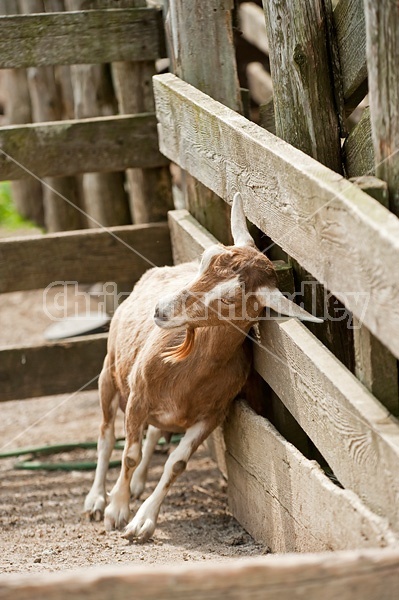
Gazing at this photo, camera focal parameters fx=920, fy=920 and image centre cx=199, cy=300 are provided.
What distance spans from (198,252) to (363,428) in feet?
7.39

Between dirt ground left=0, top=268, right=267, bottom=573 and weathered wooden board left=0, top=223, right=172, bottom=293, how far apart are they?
3.85 ft

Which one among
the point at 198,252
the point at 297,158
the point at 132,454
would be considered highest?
the point at 297,158

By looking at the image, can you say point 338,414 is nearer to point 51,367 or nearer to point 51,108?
point 51,367

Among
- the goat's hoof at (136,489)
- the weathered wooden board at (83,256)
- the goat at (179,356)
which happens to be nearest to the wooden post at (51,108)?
the weathered wooden board at (83,256)

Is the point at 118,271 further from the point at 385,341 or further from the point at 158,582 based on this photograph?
the point at 158,582

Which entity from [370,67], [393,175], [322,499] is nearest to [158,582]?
[322,499]

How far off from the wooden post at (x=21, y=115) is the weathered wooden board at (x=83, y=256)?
0.46 meters

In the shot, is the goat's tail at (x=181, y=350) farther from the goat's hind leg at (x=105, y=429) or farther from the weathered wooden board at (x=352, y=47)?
the weathered wooden board at (x=352, y=47)

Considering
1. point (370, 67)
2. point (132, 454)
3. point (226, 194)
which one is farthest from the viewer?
point (132, 454)

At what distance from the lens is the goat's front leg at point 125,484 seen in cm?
463

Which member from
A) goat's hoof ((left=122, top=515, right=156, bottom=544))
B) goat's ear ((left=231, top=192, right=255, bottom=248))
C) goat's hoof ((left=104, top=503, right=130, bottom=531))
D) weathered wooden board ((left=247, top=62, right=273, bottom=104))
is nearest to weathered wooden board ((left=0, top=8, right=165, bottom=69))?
goat's ear ((left=231, top=192, right=255, bottom=248))

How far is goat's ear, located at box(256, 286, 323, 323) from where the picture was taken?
3.67 meters

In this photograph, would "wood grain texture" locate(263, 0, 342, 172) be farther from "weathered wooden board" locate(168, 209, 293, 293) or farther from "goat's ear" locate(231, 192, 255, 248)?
"weathered wooden board" locate(168, 209, 293, 293)

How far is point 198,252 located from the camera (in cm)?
500
